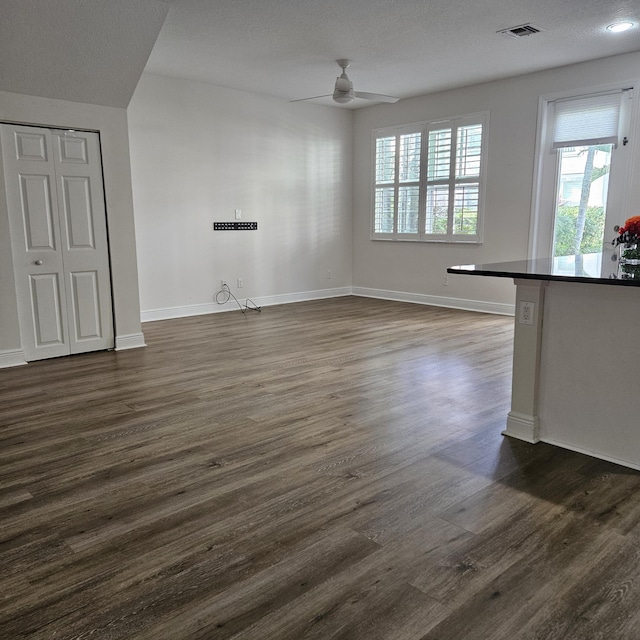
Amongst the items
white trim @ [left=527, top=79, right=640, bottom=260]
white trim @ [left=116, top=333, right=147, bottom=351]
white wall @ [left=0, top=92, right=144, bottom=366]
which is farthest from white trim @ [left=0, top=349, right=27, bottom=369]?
white trim @ [left=527, top=79, right=640, bottom=260]

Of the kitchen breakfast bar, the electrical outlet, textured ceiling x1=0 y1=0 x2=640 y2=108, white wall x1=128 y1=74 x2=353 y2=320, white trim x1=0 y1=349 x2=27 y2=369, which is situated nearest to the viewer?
the kitchen breakfast bar

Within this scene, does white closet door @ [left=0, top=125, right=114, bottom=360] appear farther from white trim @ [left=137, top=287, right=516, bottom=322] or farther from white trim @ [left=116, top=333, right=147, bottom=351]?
white trim @ [left=137, top=287, right=516, bottom=322]

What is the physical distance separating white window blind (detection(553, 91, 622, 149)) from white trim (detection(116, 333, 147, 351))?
4.91m

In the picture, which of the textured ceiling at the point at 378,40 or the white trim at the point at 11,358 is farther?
the white trim at the point at 11,358

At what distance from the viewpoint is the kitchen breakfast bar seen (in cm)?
257

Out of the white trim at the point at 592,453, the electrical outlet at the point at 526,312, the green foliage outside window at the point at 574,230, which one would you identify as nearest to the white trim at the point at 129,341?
the electrical outlet at the point at 526,312

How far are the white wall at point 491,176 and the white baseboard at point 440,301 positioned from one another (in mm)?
16

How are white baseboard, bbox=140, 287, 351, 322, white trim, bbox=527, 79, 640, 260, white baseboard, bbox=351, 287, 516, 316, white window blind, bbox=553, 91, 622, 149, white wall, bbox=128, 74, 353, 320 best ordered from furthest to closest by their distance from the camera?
white baseboard, bbox=351, 287, 516, 316, white baseboard, bbox=140, 287, 351, 322, white wall, bbox=128, 74, 353, 320, white trim, bbox=527, 79, 640, 260, white window blind, bbox=553, 91, 622, 149

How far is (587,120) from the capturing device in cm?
584

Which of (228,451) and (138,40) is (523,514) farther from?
(138,40)

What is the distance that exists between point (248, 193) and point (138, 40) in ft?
9.91

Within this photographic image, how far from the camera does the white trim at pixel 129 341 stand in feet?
17.1

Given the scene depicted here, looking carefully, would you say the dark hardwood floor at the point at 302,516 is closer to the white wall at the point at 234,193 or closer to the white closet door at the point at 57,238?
the white closet door at the point at 57,238

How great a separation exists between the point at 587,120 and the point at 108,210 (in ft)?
16.3
